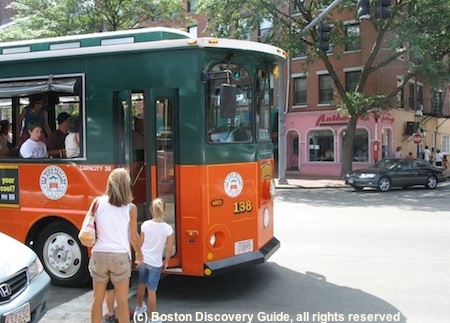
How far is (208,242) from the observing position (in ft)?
18.9

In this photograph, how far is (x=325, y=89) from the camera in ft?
105

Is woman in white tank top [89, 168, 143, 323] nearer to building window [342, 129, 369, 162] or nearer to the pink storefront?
the pink storefront

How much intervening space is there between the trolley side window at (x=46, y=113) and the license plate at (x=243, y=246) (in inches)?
90.5

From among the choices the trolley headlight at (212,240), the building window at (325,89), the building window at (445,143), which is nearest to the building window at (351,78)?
the building window at (325,89)

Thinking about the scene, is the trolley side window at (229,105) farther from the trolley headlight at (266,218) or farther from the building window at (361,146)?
the building window at (361,146)

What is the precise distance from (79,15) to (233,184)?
2042 cm

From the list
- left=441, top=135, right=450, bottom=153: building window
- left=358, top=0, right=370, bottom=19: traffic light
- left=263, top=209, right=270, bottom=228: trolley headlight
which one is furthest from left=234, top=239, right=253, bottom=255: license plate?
left=441, top=135, right=450, bottom=153: building window

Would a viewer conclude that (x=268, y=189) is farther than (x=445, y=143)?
No

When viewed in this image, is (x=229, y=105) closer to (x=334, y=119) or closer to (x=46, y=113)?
(x=46, y=113)

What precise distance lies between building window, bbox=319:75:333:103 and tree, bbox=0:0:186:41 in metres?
11.5

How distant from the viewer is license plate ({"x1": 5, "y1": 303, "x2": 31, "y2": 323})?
384 centimetres

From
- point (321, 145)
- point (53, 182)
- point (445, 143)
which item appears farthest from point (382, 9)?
point (445, 143)

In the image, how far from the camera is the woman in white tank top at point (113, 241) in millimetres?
4441

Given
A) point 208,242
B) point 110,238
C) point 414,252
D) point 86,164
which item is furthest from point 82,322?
point 414,252
